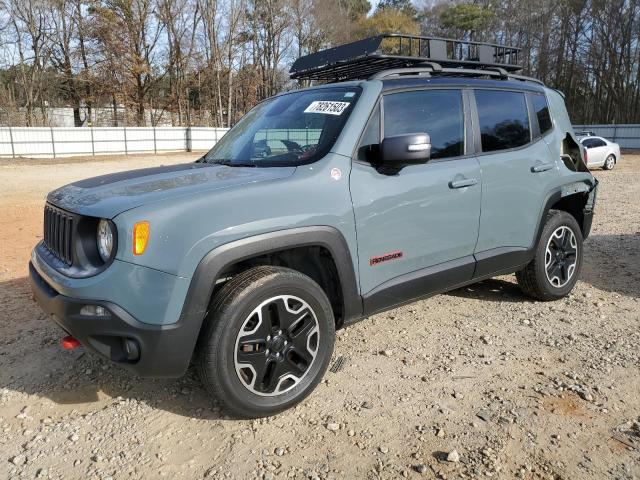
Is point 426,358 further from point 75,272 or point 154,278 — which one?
point 75,272

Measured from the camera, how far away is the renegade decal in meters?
3.14

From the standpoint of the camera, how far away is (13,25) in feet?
117

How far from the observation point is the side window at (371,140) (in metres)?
3.15

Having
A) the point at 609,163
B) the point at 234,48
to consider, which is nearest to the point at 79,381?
the point at 609,163

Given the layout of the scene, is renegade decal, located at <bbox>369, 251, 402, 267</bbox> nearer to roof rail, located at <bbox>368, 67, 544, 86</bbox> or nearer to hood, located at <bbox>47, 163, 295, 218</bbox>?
hood, located at <bbox>47, 163, 295, 218</bbox>

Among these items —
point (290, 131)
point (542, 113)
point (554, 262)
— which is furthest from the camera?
point (554, 262)

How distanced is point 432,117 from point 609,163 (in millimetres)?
20312

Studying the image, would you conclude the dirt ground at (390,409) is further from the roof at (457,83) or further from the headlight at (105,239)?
the roof at (457,83)

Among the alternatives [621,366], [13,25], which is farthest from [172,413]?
[13,25]

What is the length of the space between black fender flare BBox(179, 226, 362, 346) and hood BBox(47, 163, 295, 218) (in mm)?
341

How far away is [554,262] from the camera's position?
4.55m

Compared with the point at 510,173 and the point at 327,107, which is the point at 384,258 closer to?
the point at 327,107

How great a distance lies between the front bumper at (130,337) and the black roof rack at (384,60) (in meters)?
2.32

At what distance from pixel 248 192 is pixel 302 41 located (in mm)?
47207
